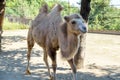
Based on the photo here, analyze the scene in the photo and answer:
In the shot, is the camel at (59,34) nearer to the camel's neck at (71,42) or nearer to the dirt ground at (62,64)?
the camel's neck at (71,42)

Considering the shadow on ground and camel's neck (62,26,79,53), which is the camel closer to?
camel's neck (62,26,79,53)

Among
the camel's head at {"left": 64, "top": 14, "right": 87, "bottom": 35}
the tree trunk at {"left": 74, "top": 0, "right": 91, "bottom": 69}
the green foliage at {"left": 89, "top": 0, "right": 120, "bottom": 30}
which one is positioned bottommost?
the green foliage at {"left": 89, "top": 0, "right": 120, "bottom": 30}

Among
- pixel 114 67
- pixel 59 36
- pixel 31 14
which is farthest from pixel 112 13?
pixel 59 36

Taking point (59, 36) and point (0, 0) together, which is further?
point (0, 0)

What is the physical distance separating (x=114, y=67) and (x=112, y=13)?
429 inches

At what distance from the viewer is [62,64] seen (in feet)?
30.0

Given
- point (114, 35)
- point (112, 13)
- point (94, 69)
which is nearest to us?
point (94, 69)

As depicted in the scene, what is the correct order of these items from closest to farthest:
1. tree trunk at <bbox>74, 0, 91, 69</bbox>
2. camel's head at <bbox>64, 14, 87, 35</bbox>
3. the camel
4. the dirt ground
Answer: camel's head at <bbox>64, 14, 87, 35</bbox>, the camel, the dirt ground, tree trunk at <bbox>74, 0, 91, 69</bbox>

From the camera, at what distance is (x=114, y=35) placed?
655 inches

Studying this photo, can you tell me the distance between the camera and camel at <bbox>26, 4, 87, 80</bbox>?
5.56 metres

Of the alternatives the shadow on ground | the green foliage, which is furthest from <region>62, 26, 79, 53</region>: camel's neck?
the green foliage

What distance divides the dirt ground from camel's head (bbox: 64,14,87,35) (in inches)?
31.2

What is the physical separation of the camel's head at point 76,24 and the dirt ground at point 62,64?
79 cm

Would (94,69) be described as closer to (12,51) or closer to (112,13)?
(12,51)
